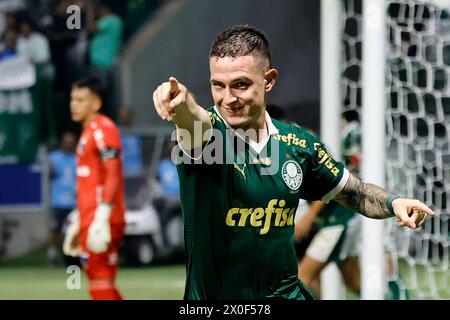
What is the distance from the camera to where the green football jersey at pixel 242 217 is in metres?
3.86

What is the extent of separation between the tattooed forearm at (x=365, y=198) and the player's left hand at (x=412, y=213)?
0.20 metres

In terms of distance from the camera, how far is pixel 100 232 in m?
7.75

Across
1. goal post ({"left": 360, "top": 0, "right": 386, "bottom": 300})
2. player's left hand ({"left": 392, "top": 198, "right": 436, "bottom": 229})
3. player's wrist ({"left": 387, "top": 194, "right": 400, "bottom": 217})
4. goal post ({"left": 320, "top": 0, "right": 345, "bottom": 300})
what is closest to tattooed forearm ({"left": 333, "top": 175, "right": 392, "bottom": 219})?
player's wrist ({"left": 387, "top": 194, "right": 400, "bottom": 217})

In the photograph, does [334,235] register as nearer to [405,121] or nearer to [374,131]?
[405,121]

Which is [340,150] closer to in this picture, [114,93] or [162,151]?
[162,151]

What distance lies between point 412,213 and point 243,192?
26.5 inches

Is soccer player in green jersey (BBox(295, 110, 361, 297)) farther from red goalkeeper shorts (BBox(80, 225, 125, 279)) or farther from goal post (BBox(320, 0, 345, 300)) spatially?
red goalkeeper shorts (BBox(80, 225, 125, 279))

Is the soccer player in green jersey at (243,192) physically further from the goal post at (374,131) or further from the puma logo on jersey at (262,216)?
the goal post at (374,131)

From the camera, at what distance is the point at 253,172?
3949 mm

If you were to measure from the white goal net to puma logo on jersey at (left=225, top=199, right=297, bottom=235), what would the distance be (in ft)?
10.5

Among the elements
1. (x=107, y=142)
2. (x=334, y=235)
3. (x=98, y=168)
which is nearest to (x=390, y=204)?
(x=334, y=235)

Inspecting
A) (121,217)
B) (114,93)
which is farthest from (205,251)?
(114,93)
